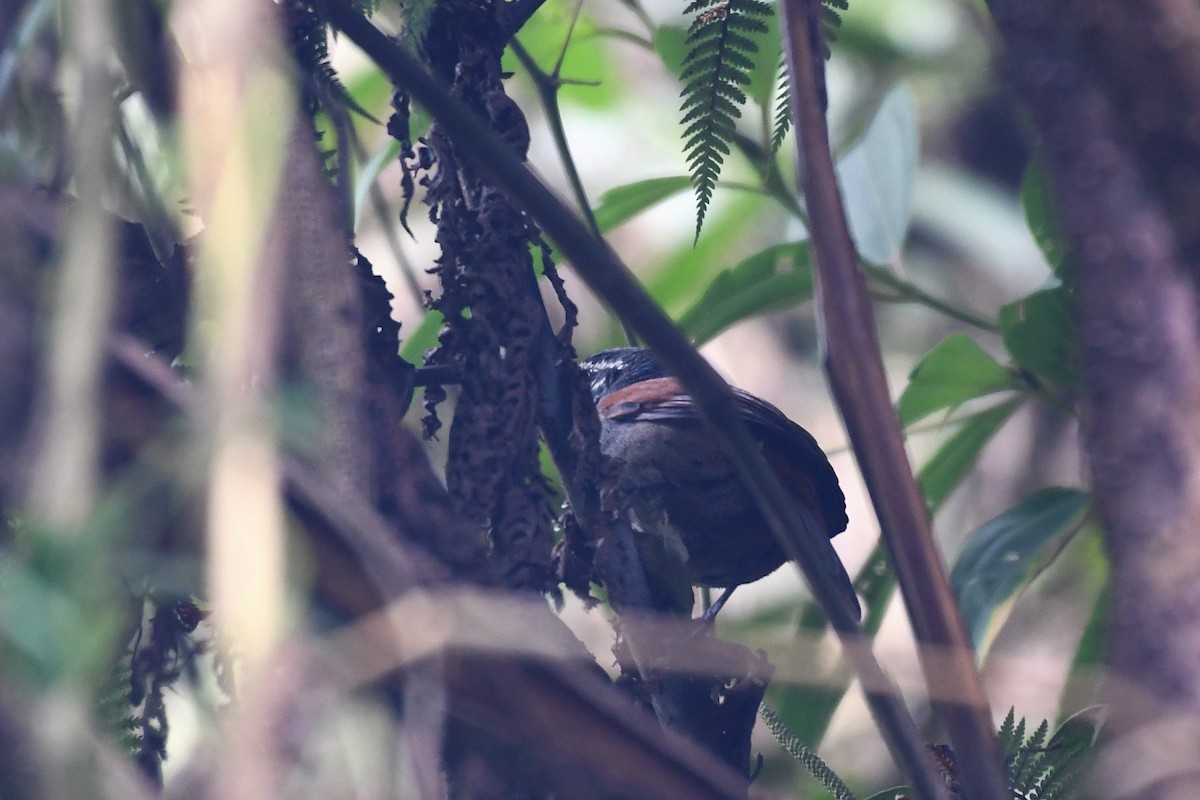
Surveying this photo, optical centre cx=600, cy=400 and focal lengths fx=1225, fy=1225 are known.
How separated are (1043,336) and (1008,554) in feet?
1.33

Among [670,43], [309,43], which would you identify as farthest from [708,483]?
[309,43]

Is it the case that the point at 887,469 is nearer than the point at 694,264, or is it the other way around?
the point at 887,469

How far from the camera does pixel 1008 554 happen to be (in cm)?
226

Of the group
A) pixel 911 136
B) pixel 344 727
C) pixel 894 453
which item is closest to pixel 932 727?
pixel 911 136

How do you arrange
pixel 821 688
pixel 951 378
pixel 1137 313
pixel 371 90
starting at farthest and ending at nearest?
pixel 371 90 → pixel 951 378 → pixel 821 688 → pixel 1137 313

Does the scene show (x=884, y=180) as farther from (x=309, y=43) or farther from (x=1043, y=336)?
(x=309, y=43)

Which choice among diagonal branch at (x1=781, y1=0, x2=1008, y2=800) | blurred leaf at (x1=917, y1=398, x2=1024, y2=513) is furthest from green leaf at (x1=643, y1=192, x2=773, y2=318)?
diagonal branch at (x1=781, y1=0, x2=1008, y2=800)

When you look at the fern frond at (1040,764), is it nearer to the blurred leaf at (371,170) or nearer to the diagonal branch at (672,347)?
the diagonal branch at (672,347)

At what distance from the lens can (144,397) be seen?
91 centimetres

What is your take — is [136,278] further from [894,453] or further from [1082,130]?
[1082,130]

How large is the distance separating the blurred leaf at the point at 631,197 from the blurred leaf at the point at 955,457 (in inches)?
30.9

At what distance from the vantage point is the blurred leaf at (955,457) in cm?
255

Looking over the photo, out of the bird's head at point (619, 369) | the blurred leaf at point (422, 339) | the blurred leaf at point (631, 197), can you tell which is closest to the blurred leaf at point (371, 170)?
the blurred leaf at point (422, 339)

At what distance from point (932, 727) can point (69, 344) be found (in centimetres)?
229
